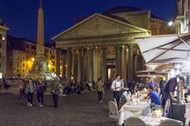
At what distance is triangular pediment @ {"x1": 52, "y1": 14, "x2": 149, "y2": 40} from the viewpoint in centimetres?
4903

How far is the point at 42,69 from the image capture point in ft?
101

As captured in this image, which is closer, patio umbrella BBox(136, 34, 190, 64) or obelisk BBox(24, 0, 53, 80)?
patio umbrella BBox(136, 34, 190, 64)

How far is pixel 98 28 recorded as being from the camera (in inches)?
2030

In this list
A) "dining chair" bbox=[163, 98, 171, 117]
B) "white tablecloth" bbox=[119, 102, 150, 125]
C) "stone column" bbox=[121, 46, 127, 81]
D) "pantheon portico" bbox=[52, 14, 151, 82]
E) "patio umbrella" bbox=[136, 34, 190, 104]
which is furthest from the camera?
"stone column" bbox=[121, 46, 127, 81]

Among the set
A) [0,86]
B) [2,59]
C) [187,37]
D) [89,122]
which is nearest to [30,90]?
[89,122]

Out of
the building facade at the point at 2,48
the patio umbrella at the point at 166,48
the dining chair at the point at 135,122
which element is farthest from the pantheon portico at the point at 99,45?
the dining chair at the point at 135,122

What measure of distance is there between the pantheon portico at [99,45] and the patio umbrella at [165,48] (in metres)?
39.9

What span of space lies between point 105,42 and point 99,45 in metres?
1.13

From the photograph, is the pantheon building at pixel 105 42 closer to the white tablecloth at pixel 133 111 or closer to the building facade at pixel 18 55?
the building facade at pixel 18 55

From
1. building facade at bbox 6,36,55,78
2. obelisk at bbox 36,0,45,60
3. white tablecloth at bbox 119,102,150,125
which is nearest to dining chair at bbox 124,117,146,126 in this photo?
white tablecloth at bbox 119,102,150,125

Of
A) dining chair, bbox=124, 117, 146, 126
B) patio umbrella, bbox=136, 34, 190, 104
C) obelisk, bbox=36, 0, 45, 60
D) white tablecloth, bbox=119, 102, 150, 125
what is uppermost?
obelisk, bbox=36, 0, 45, 60

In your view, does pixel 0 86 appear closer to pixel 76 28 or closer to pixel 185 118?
pixel 76 28

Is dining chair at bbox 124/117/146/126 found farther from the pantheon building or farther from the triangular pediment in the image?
the triangular pediment

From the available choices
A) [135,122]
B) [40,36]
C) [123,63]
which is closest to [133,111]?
[135,122]
